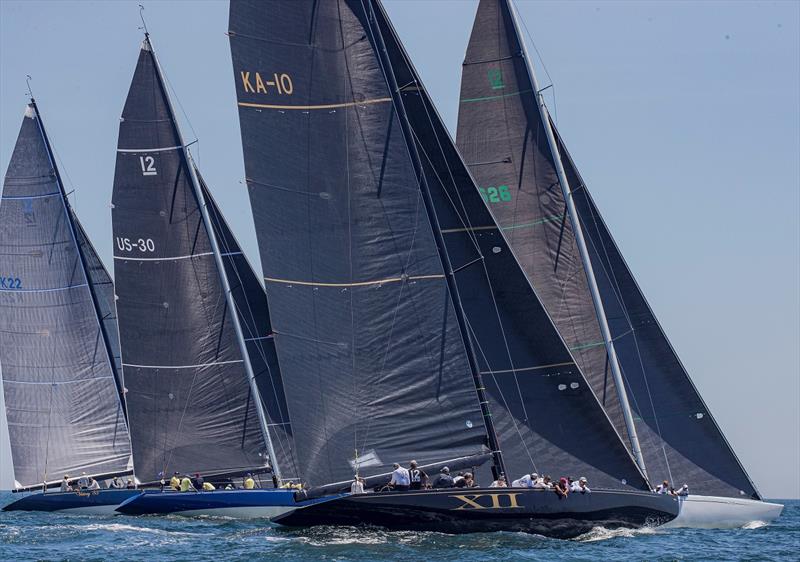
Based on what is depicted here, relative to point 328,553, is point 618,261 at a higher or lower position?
higher

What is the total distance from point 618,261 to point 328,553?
44.6 ft

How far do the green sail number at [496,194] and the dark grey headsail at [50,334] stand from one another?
18.4 meters

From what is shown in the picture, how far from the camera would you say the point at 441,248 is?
2961 cm

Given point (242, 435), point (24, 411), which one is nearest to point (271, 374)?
point (242, 435)

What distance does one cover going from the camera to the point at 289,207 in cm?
2889

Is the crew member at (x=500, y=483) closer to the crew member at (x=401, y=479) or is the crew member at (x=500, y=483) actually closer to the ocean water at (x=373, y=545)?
the ocean water at (x=373, y=545)

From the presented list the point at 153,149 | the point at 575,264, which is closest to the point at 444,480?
the point at 575,264

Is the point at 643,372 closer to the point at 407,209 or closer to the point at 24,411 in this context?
the point at 407,209

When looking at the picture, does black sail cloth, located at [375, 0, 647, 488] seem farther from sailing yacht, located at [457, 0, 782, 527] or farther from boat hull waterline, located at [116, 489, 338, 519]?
boat hull waterline, located at [116, 489, 338, 519]

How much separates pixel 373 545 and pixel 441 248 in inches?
259

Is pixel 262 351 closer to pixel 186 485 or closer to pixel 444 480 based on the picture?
pixel 186 485

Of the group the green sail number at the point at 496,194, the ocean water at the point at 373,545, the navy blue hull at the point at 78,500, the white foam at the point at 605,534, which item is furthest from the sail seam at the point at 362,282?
the navy blue hull at the point at 78,500

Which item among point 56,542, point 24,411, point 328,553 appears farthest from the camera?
point 24,411

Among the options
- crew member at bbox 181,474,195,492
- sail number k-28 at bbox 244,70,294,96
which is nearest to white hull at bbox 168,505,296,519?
crew member at bbox 181,474,195,492
